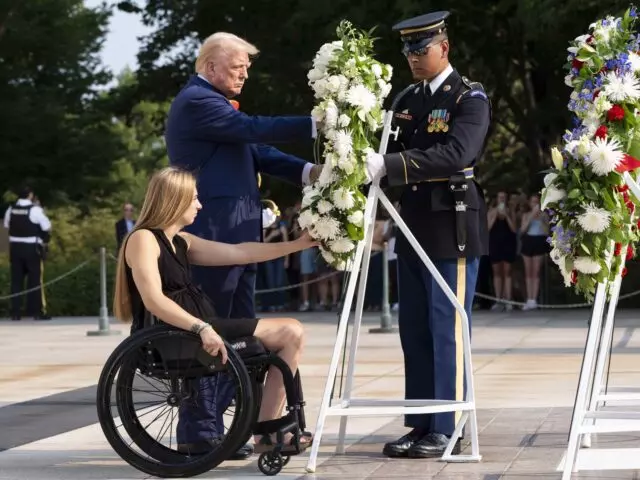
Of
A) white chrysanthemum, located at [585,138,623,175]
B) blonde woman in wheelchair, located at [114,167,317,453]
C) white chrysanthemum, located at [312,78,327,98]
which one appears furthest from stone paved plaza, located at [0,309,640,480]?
white chrysanthemum, located at [312,78,327,98]

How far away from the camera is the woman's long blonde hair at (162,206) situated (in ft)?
24.1

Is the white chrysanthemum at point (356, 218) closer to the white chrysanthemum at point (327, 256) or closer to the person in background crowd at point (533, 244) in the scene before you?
the white chrysanthemum at point (327, 256)

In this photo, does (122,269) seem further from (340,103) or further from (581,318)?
(581,318)

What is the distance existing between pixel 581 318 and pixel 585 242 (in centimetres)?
1416

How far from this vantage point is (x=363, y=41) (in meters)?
7.19

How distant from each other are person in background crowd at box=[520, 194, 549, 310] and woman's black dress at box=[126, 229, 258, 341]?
1509 centimetres

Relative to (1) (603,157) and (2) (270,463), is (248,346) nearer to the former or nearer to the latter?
(2) (270,463)

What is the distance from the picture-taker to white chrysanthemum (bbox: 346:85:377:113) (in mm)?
7086

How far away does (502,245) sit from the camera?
74.3 feet

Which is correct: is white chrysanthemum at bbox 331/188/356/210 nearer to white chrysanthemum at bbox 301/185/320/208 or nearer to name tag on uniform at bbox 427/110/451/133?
white chrysanthemum at bbox 301/185/320/208

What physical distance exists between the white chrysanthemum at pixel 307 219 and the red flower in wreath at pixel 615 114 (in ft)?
4.32

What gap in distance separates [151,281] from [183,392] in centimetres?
50

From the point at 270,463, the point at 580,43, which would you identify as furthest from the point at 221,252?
the point at 580,43

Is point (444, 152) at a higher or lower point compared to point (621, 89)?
lower
